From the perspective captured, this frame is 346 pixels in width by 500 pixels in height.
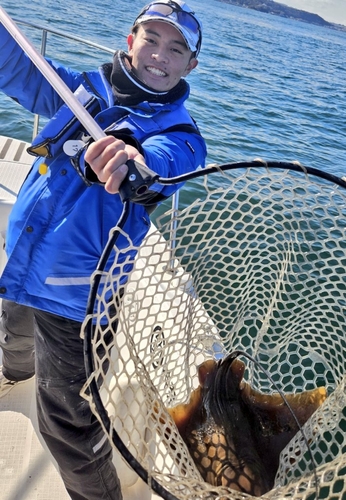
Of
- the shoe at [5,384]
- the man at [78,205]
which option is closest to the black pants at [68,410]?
the man at [78,205]

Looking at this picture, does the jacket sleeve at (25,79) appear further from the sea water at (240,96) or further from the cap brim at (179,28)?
the sea water at (240,96)

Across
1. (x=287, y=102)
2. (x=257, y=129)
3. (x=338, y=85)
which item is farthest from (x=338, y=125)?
(x=338, y=85)

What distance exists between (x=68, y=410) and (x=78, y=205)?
840 mm

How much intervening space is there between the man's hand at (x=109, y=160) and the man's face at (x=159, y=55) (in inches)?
26.4

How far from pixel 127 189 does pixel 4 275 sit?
79 cm

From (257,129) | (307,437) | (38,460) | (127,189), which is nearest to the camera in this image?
(127,189)

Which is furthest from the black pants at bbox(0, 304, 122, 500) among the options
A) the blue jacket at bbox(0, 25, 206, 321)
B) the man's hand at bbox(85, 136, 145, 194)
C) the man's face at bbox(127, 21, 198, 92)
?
the man's face at bbox(127, 21, 198, 92)

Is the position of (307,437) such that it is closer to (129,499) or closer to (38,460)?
(129,499)

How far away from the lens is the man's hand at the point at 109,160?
4.13 ft

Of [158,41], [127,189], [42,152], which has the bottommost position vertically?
[42,152]

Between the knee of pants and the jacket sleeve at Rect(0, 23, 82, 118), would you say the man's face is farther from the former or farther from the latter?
the knee of pants

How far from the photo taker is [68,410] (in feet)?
5.94

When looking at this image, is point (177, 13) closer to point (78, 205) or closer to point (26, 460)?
point (78, 205)

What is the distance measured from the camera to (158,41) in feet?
6.15
